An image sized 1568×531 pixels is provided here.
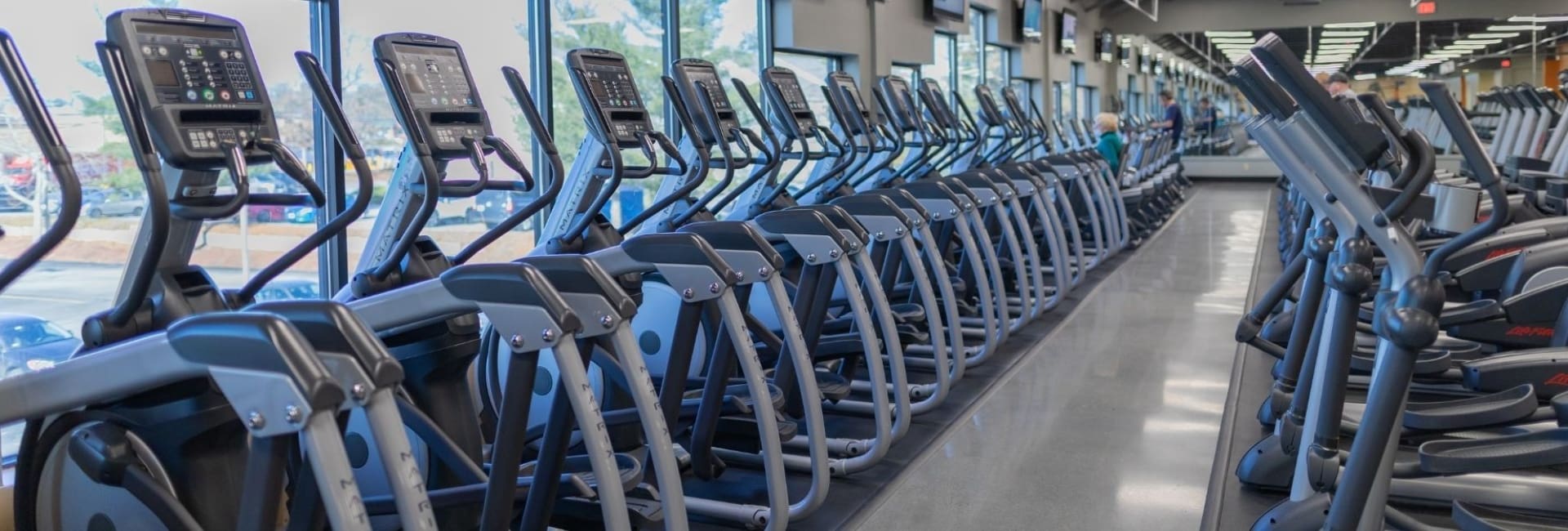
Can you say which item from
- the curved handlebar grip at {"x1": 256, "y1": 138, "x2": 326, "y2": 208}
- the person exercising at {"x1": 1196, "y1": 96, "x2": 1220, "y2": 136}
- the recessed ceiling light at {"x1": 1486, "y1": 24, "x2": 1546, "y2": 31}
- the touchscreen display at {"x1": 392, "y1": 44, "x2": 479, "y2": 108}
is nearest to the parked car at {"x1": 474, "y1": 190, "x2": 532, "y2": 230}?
the touchscreen display at {"x1": 392, "y1": 44, "x2": 479, "y2": 108}

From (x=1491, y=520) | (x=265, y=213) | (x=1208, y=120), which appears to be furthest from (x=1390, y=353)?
(x=1208, y=120)

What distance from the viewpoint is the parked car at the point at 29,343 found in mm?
3420

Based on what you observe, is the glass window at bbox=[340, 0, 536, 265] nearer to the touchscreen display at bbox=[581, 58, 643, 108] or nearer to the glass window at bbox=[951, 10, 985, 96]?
the touchscreen display at bbox=[581, 58, 643, 108]

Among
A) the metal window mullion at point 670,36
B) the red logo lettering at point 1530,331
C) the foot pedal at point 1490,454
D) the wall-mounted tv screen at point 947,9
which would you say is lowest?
the foot pedal at point 1490,454

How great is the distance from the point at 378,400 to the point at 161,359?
36cm

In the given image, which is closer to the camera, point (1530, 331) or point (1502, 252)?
point (1530, 331)

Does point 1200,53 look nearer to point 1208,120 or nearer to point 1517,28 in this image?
point 1208,120

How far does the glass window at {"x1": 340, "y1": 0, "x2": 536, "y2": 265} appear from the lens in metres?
4.56

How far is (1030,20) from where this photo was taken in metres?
13.0

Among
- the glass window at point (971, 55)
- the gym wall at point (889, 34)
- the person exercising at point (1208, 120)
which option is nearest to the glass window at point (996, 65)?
the gym wall at point (889, 34)

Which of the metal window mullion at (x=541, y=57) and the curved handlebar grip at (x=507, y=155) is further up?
the metal window mullion at (x=541, y=57)

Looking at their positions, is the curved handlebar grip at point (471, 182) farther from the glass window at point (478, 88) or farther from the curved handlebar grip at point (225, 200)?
the glass window at point (478, 88)

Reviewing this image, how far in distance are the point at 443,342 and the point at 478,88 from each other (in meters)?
1.72

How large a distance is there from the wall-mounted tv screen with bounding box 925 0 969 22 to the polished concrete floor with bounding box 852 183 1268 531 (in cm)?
383
